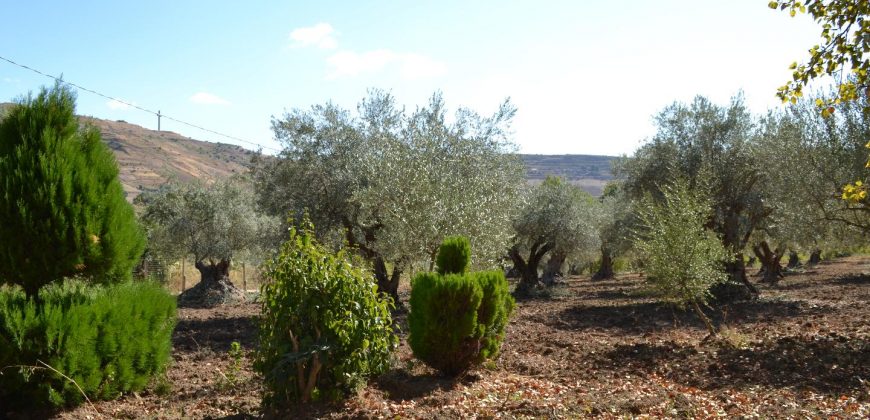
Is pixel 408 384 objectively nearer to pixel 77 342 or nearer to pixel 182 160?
pixel 77 342

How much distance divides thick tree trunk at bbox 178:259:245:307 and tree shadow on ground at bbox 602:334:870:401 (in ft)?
53.0

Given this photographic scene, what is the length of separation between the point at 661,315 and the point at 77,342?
48.5 ft

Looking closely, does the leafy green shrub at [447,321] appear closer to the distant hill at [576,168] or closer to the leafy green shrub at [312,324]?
the leafy green shrub at [312,324]

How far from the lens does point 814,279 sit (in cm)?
2780

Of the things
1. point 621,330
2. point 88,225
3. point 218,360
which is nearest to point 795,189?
point 621,330

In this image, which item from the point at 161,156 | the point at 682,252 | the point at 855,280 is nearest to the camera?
the point at 682,252

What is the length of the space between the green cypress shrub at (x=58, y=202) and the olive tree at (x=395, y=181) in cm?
626

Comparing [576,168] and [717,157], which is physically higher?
[576,168]

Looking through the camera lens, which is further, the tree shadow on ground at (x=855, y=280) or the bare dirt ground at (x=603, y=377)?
the tree shadow on ground at (x=855, y=280)

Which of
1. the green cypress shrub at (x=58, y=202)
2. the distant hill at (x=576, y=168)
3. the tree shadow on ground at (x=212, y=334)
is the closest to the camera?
the green cypress shrub at (x=58, y=202)

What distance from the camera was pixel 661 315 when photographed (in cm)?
1678

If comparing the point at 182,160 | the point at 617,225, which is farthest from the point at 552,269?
the point at 182,160

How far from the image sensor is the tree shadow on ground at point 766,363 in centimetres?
852

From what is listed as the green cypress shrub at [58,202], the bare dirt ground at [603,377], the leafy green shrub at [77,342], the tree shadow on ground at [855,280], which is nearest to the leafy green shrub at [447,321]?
the bare dirt ground at [603,377]
